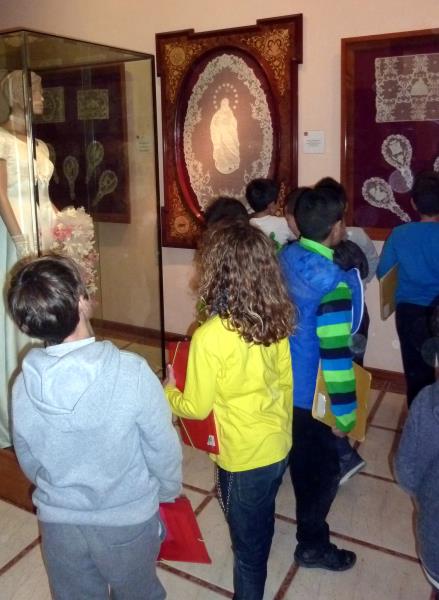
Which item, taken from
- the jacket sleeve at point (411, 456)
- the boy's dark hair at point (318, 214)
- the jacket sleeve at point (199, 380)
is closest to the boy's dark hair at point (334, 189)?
the boy's dark hair at point (318, 214)

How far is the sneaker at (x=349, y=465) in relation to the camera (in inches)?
98.1

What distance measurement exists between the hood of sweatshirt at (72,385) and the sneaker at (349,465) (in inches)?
62.4

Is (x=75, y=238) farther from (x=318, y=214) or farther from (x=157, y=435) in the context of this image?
(x=157, y=435)

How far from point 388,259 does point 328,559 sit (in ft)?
4.31

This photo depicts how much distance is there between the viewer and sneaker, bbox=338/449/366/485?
249 cm

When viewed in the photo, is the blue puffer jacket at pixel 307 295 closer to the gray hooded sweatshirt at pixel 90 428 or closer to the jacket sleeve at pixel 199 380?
the jacket sleeve at pixel 199 380

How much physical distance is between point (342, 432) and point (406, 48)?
2233 mm

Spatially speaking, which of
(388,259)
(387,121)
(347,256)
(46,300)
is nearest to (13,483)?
(46,300)

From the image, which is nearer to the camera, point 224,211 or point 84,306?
point 84,306

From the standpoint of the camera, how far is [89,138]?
9.96 feet

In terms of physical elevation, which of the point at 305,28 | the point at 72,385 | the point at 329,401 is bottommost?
the point at 329,401

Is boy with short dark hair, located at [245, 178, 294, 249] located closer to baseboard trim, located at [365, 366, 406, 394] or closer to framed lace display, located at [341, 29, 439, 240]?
framed lace display, located at [341, 29, 439, 240]

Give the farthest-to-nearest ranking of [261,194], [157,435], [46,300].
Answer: [261,194] < [157,435] < [46,300]

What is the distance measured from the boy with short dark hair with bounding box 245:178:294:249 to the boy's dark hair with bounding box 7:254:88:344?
5.09 feet
